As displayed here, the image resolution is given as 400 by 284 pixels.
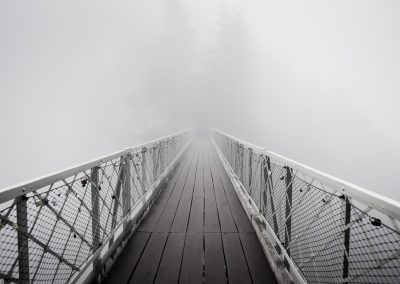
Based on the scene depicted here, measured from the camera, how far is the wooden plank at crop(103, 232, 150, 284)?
250 cm

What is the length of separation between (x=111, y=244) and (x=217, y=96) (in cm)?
4393

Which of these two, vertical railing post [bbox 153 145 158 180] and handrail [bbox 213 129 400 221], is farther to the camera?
vertical railing post [bbox 153 145 158 180]

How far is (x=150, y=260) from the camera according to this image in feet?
9.30

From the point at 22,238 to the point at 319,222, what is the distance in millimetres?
2785

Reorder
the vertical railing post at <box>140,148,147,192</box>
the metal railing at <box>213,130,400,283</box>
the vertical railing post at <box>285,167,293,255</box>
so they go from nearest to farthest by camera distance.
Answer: the metal railing at <box>213,130,400,283</box> < the vertical railing post at <box>285,167,293,255</box> < the vertical railing post at <box>140,148,147,192</box>

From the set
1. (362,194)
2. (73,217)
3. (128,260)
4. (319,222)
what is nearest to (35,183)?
(73,217)

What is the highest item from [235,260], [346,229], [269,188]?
[346,229]

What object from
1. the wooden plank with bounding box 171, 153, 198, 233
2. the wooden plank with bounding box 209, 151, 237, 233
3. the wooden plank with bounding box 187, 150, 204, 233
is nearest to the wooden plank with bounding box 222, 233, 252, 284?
the wooden plank with bounding box 209, 151, 237, 233

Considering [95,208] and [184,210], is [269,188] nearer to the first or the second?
[184,210]

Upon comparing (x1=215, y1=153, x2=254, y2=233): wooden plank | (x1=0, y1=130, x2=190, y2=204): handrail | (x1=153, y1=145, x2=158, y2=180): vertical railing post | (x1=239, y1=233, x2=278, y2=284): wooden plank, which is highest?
(x1=0, y1=130, x2=190, y2=204): handrail

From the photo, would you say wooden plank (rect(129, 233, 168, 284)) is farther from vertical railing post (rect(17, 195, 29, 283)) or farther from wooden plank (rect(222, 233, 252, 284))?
vertical railing post (rect(17, 195, 29, 283))

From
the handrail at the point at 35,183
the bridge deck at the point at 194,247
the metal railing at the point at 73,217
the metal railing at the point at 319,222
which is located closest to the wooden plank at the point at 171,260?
the bridge deck at the point at 194,247

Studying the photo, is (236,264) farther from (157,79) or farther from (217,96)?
(157,79)

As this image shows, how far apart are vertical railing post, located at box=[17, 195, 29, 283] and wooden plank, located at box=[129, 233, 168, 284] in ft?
3.82
